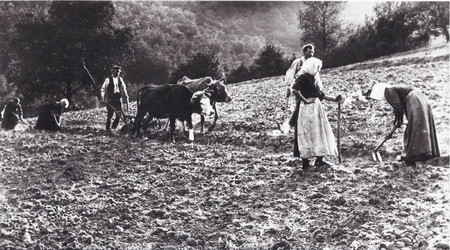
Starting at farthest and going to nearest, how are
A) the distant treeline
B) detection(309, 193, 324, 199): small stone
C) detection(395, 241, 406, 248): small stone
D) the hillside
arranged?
the distant treeline, detection(309, 193, 324, 199): small stone, the hillside, detection(395, 241, 406, 248): small stone

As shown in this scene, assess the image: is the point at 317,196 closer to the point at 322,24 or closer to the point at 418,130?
the point at 418,130

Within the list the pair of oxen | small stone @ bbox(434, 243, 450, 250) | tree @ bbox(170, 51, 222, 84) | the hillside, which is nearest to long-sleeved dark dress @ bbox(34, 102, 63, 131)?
the hillside

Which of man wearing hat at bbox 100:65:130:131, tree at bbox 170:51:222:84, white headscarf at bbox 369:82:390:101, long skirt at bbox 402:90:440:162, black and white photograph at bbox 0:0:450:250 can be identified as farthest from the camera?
tree at bbox 170:51:222:84

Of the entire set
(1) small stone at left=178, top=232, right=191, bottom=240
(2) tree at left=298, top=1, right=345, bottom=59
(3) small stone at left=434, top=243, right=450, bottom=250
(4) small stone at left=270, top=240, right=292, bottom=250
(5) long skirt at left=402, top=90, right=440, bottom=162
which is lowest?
(3) small stone at left=434, top=243, right=450, bottom=250

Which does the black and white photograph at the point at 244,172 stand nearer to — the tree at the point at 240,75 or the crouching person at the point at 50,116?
the crouching person at the point at 50,116

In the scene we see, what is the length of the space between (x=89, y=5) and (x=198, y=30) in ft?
190

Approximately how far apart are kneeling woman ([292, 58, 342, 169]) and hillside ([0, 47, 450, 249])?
1.38 feet

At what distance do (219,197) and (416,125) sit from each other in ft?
11.9

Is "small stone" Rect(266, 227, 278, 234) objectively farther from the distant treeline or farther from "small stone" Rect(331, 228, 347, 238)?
the distant treeline

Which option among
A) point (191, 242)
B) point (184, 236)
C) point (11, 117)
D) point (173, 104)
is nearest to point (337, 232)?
point (191, 242)

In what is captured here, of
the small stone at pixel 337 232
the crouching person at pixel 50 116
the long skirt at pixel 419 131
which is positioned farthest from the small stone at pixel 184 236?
the crouching person at pixel 50 116

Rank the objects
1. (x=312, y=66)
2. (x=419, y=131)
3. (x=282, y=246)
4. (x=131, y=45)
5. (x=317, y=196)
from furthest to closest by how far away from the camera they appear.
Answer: (x=131, y=45) → (x=312, y=66) → (x=419, y=131) → (x=317, y=196) → (x=282, y=246)

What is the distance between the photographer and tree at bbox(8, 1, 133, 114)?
33094 mm

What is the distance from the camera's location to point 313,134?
8391 mm
